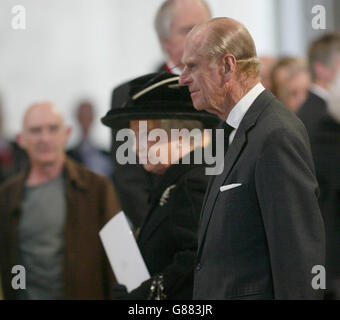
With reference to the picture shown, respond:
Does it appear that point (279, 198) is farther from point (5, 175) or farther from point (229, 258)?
point (5, 175)

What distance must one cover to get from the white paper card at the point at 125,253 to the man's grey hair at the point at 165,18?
1.23m

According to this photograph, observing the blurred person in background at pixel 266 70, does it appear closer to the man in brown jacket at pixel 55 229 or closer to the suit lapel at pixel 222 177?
the man in brown jacket at pixel 55 229

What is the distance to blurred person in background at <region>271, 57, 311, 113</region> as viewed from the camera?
5820 mm

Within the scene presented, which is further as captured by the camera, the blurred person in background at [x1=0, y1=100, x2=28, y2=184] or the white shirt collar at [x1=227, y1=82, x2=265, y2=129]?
the blurred person in background at [x1=0, y1=100, x2=28, y2=184]

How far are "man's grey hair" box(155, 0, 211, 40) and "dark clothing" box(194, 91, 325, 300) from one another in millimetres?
1610

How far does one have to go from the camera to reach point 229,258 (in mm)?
2844

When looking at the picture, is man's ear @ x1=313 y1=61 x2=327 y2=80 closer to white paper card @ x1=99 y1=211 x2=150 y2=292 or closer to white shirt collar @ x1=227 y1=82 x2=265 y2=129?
white paper card @ x1=99 y1=211 x2=150 y2=292

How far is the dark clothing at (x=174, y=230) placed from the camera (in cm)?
342

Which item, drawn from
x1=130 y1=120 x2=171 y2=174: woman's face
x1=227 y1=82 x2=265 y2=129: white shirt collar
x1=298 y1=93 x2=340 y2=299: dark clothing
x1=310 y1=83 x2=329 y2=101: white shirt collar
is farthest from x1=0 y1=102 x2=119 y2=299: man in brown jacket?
x1=227 y1=82 x2=265 y2=129: white shirt collar

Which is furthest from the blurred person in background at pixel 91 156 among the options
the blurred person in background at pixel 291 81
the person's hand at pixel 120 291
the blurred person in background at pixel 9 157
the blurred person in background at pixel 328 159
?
the person's hand at pixel 120 291

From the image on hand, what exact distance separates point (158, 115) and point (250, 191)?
2.79ft

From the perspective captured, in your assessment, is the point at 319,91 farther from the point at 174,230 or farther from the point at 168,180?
the point at 174,230

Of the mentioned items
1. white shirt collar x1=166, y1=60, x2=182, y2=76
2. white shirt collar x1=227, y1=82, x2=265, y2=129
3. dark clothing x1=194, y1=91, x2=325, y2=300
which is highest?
→ white shirt collar x1=166, y1=60, x2=182, y2=76
